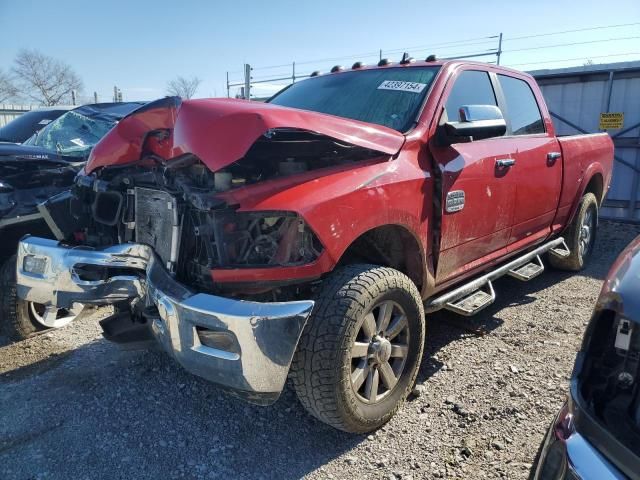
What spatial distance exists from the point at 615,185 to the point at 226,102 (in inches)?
333

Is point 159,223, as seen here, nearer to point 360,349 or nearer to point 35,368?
point 360,349

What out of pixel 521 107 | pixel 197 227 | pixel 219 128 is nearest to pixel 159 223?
pixel 197 227

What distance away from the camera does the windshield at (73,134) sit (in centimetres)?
547

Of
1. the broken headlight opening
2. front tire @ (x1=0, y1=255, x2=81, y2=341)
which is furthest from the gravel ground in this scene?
the broken headlight opening

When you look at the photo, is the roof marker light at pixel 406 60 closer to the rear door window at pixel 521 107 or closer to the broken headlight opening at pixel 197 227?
the rear door window at pixel 521 107

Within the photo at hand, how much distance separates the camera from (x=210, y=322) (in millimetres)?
2094

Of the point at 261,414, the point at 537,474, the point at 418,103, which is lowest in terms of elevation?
the point at 261,414

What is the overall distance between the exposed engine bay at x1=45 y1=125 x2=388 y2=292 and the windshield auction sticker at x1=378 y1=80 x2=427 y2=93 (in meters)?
0.85

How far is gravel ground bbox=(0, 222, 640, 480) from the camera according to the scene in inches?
95.5

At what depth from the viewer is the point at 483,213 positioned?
338 cm

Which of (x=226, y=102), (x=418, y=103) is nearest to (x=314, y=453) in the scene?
(x=226, y=102)

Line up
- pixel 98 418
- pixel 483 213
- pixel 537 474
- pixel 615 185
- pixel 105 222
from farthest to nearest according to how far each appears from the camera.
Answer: pixel 615 185 → pixel 483 213 → pixel 105 222 → pixel 98 418 → pixel 537 474

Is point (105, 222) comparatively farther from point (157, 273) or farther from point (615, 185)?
point (615, 185)

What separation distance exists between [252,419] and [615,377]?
1.90m
